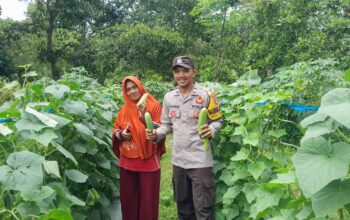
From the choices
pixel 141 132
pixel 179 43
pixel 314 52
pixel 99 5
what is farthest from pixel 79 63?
pixel 141 132

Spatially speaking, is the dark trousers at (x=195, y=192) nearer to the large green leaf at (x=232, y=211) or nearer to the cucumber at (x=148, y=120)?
the large green leaf at (x=232, y=211)

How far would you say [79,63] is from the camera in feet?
59.3

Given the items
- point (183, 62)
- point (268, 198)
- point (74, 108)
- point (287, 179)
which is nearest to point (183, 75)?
point (183, 62)

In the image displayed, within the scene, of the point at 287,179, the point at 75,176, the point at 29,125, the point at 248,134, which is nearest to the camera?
the point at 287,179

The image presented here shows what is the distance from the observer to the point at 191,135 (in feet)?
9.41

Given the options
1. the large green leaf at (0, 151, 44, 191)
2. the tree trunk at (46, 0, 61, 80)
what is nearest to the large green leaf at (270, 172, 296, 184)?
the large green leaf at (0, 151, 44, 191)

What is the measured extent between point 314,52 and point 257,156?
440cm

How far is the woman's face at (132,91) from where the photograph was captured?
10.2 feet

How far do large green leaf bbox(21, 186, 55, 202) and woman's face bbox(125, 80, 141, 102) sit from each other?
153 cm

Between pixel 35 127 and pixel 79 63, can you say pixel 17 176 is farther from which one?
pixel 79 63

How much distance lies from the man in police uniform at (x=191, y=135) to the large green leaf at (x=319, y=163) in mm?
1531

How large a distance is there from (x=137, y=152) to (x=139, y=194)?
15.8 inches

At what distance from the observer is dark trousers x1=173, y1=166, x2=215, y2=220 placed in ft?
9.38

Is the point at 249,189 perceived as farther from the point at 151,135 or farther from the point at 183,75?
the point at 183,75
